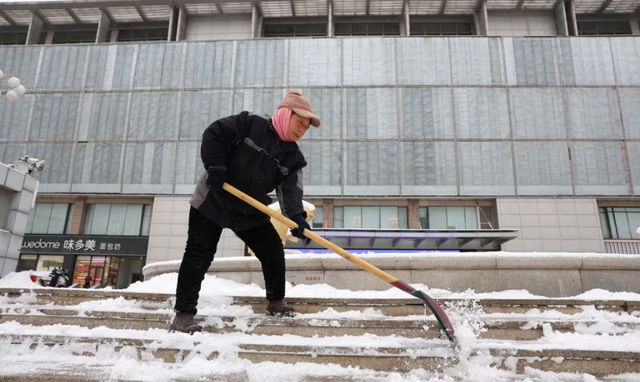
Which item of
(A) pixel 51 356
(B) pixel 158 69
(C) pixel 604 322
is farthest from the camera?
(B) pixel 158 69

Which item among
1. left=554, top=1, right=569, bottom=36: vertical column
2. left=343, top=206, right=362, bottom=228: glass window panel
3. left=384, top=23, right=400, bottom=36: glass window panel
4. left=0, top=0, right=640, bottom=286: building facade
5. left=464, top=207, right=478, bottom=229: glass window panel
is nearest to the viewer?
left=0, top=0, right=640, bottom=286: building facade

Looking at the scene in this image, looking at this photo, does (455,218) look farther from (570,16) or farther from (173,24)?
(173,24)

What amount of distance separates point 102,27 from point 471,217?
2410cm

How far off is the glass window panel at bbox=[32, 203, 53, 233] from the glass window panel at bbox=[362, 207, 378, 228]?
55.0ft

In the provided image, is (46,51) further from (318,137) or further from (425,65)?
(425,65)

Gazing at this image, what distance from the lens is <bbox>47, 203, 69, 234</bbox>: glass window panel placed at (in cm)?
2077

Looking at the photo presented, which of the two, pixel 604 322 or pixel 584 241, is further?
pixel 584 241

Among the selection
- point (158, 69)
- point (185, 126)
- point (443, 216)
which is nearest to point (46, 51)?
point (158, 69)

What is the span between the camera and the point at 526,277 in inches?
221

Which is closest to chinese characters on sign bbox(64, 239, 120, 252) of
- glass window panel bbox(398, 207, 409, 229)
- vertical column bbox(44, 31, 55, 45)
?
vertical column bbox(44, 31, 55, 45)

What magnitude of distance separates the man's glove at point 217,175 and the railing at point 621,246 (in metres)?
21.5

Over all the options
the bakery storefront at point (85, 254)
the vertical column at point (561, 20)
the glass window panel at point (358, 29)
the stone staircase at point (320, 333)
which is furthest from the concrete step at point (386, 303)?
the vertical column at point (561, 20)

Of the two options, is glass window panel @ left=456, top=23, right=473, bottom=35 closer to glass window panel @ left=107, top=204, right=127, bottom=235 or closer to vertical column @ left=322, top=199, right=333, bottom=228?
vertical column @ left=322, top=199, right=333, bottom=228

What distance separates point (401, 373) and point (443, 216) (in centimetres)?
1831
